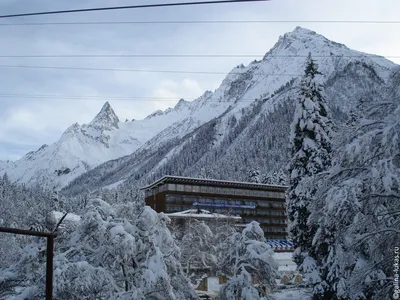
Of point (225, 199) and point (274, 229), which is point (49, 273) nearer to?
point (225, 199)

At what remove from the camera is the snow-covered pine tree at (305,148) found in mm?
27391

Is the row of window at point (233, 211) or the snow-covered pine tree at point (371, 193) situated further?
the row of window at point (233, 211)

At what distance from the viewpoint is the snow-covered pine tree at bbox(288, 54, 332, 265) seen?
27.4 m

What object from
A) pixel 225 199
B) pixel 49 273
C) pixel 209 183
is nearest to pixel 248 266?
pixel 49 273

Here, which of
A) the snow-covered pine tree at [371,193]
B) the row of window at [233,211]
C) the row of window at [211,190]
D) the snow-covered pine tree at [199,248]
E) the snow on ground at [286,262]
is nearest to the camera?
the snow-covered pine tree at [371,193]

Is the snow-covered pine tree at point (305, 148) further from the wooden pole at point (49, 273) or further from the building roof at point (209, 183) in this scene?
the building roof at point (209, 183)

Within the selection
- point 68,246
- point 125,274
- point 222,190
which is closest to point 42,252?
point 68,246

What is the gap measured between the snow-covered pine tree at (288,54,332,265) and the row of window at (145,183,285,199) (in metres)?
70.7

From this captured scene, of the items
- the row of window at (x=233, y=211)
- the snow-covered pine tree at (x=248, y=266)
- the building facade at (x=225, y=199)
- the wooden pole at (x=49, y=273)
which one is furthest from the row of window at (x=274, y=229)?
the wooden pole at (x=49, y=273)

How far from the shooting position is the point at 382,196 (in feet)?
37.0

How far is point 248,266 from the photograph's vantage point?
2323 cm

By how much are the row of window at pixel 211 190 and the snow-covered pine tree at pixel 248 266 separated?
7497cm

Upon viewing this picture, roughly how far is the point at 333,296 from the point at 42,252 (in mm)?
15443

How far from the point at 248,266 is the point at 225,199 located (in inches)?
3386
